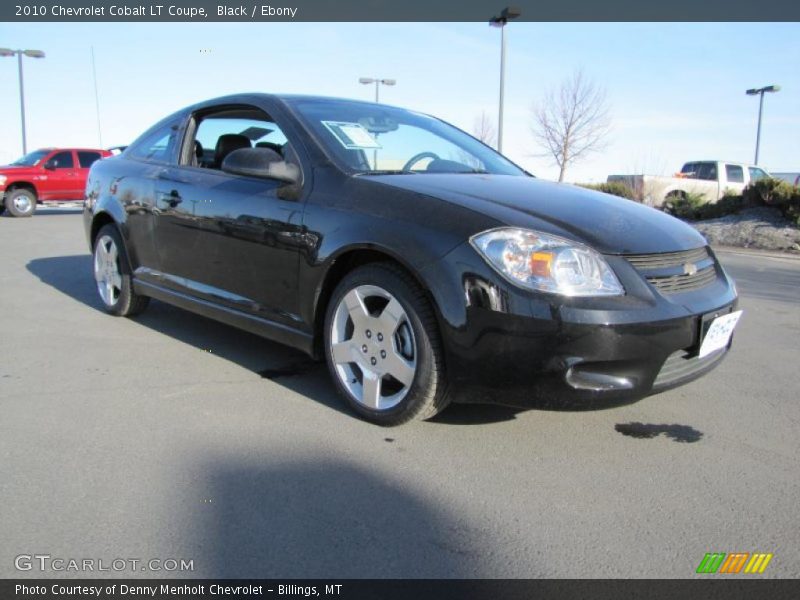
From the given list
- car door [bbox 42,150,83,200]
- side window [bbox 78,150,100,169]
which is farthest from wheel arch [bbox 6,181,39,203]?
side window [bbox 78,150,100,169]

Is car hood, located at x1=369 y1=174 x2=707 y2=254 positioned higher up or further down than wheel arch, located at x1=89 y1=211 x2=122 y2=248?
higher up

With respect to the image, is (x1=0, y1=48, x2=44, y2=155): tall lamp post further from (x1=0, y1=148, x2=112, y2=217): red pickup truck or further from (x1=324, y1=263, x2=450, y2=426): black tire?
(x1=324, y1=263, x2=450, y2=426): black tire

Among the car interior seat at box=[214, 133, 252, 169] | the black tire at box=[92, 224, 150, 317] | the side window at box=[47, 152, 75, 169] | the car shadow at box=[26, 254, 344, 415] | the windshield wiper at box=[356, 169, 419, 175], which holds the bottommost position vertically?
the car shadow at box=[26, 254, 344, 415]

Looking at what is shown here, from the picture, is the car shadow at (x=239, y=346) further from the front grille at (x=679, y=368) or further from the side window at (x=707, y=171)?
the side window at (x=707, y=171)

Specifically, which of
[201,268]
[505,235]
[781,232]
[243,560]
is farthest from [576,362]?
[781,232]

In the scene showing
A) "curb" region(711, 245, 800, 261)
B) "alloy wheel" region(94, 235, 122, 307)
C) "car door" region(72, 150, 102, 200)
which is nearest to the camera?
"alloy wheel" region(94, 235, 122, 307)

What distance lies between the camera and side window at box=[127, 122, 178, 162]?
4.55 m

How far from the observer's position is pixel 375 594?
188 centimetres

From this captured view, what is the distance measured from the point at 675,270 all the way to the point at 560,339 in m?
0.70

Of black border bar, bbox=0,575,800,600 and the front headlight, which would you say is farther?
the front headlight

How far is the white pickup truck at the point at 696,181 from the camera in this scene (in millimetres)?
17062

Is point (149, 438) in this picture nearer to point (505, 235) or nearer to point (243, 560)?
point (243, 560)

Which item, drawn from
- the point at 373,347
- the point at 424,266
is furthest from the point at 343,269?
the point at 424,266

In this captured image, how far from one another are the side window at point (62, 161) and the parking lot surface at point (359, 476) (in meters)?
16.2
